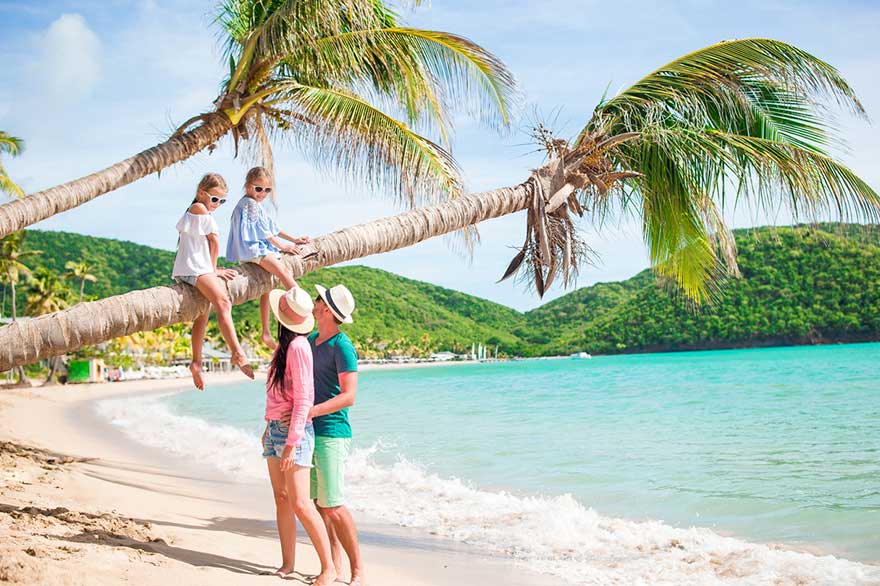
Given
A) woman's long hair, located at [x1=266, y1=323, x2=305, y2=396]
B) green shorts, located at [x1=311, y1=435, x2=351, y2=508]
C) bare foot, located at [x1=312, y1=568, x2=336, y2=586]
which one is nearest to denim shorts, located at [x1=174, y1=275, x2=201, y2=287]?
woman's long hair, located at [x1=266, y1=323, x2=305, y2=396]

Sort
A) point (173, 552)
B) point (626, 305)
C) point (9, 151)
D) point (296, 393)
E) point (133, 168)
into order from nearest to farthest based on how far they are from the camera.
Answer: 1. point (296, 393)
2. point (173, 552)
3. point (133, 168)
4. point (9, 151)
5. point (626, 305)

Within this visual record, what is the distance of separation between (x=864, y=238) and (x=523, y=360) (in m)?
120

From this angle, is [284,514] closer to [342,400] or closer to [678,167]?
[342,400]

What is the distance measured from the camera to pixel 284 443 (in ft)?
13.0

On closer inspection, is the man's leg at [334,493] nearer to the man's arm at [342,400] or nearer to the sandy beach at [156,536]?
the man's arm at [342,400]

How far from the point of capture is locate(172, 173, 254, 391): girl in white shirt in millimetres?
4211

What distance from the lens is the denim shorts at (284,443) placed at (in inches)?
153

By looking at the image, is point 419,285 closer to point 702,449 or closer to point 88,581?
point 702,449

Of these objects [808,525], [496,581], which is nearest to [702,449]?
[808,525]

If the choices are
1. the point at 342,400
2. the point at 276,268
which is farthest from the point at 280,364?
the point at 276,268

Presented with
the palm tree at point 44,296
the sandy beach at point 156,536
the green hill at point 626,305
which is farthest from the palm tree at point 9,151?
the palm tree at point 44,296

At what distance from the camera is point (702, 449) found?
43.0 ft

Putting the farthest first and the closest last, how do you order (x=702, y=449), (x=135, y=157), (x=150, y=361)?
(x=150, y=361), (x=702, y=449), (x=135, y=157)

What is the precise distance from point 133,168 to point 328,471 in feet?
15.2
